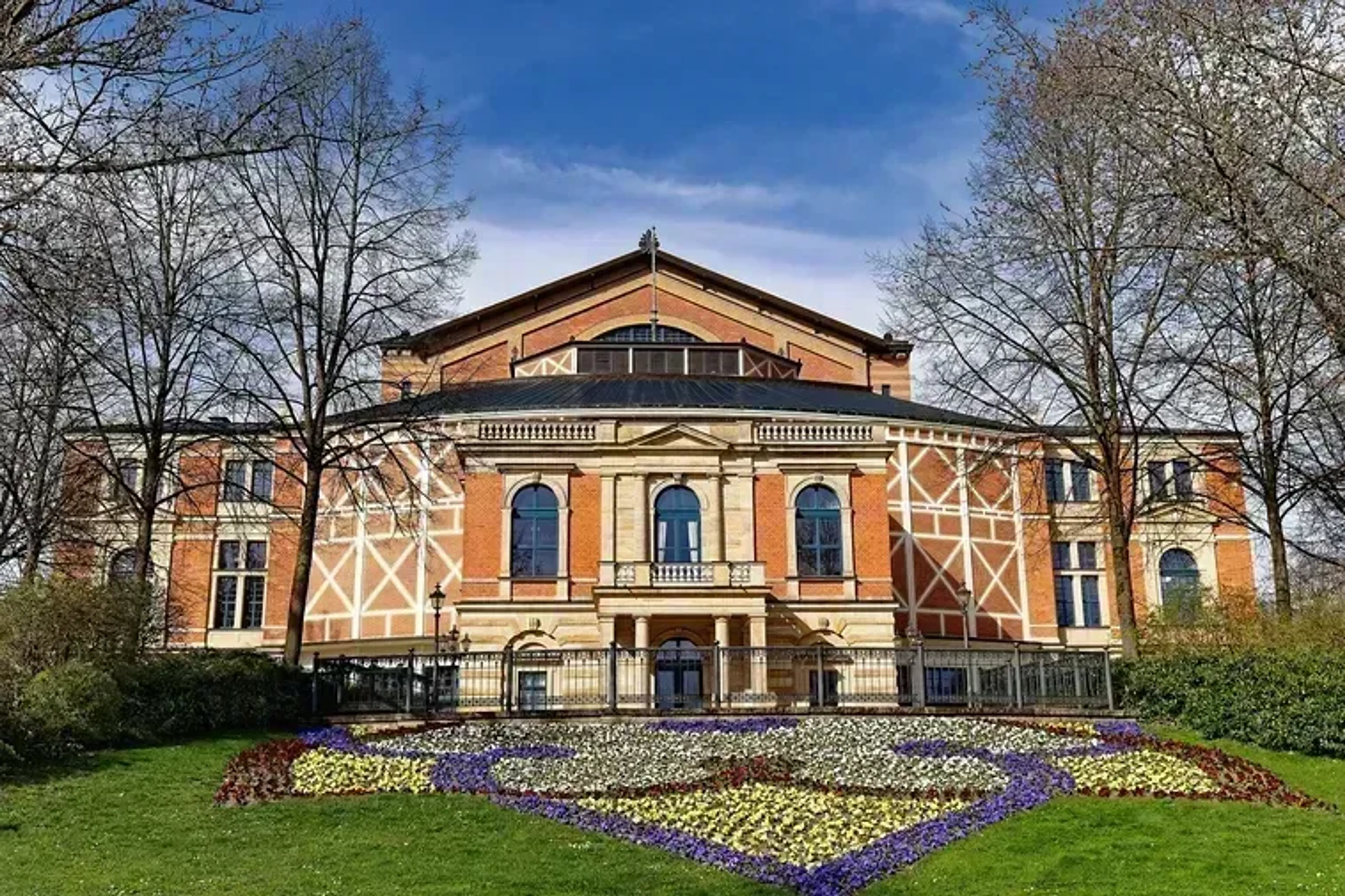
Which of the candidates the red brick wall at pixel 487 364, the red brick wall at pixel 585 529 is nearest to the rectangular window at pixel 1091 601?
the red brick wall at pixel 585 529

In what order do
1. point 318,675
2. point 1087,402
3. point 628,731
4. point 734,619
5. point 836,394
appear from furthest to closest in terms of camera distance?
1. point 836,394
2. point 734,619
3. point 1087,402
4. point 318,675
5. point 628,731

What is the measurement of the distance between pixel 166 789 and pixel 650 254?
36.7 m

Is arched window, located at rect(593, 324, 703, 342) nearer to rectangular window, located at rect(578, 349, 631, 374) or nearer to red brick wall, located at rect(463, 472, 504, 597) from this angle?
rectangular window, located at rect(578, 349, 631, 374)

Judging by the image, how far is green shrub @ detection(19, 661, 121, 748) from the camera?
57.2 feet

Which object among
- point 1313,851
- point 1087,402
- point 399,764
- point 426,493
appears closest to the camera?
point 1313,851

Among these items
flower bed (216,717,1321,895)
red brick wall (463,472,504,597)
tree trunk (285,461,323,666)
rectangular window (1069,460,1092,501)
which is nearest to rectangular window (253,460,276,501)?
red brick wall (463,472,504,597)

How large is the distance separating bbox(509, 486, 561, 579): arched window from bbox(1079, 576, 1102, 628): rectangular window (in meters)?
22.1

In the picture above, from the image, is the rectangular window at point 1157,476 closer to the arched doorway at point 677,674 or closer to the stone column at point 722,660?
the stone column at point 722,660

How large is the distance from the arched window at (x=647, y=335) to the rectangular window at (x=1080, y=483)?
47.9ft

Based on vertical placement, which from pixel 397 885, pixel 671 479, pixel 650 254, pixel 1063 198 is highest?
pixel 650 254

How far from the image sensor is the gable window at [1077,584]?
150ft

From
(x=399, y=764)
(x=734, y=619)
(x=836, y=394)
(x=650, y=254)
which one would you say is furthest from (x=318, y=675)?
(x=650, y=254)

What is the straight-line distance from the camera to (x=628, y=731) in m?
21.4

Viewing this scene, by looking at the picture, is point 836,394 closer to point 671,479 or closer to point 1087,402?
point 671,479
